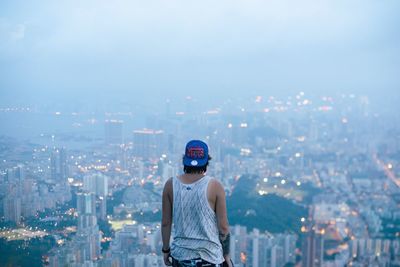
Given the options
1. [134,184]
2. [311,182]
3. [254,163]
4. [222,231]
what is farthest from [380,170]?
[222,231]

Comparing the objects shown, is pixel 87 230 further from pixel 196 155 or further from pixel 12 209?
pixel 196 155

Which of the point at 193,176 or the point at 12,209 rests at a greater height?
the point at 193,176

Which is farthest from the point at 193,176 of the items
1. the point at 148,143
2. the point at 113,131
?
the point at 148,143

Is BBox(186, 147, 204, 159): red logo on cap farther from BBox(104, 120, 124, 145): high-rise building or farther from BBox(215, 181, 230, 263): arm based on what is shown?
BBox(104, 120, 124, 145): high-rise building

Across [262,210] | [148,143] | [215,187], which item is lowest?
[262,210]

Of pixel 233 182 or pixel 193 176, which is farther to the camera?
pixel 233 182

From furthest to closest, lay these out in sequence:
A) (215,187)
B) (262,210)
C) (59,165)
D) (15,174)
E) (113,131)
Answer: (113,131)
(262,210)
(59,165)
(15,174)
(215,187)

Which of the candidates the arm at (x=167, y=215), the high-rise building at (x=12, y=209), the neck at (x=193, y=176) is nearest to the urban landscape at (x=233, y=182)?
the high-rise building at (x=12, y=209)

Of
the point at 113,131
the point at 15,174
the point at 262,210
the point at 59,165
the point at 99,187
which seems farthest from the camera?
the point at 113,131

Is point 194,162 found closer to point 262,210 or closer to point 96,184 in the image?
point 96,184
